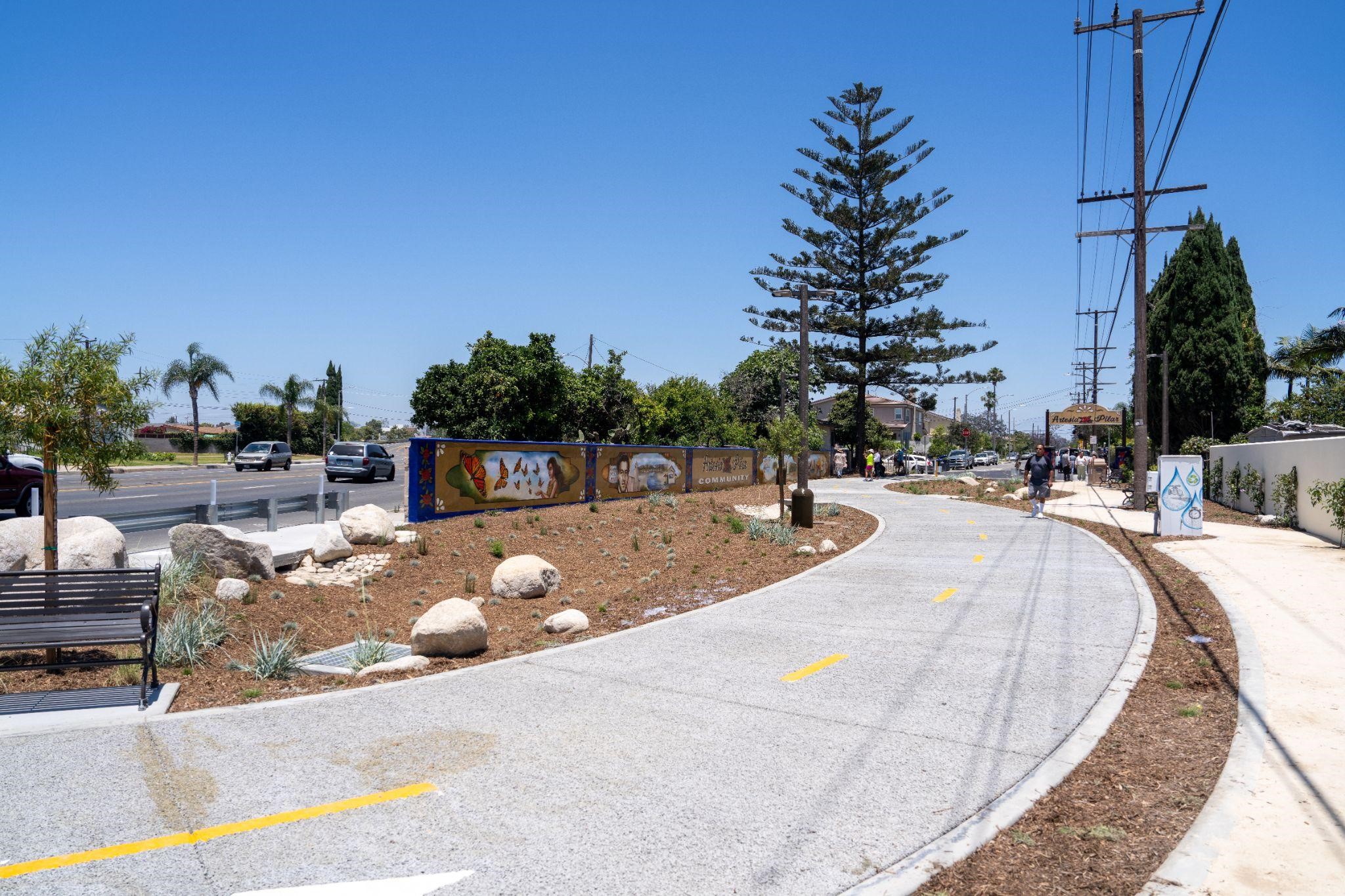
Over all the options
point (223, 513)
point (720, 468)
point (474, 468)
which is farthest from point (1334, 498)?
point (720, 468)

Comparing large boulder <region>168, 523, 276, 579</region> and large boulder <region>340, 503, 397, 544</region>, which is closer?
large boulder <region>168, 523, 276, 579</region>

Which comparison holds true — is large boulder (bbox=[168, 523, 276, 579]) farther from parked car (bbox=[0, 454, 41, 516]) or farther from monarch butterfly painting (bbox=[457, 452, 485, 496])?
parked car (bbox=[0, 454, 41, 516])

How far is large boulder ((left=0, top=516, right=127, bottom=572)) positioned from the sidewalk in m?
9.70

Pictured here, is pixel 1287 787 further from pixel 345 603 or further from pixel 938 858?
pixel 345 603

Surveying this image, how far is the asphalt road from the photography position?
1795 centimetres

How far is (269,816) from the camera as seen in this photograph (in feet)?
14.7

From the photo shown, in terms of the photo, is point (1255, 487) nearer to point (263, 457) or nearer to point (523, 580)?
point (523, 580)

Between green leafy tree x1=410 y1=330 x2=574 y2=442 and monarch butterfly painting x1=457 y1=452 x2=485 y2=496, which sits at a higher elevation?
green leafy tree x1=410 y1=330 x2=574 y2=442

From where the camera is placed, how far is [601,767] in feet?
17.1

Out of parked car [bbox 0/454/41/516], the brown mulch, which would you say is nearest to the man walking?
the brown mulch

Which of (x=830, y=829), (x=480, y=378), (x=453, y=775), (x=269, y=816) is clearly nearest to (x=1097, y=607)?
(x=830, y=829)

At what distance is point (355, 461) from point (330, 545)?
2423cm

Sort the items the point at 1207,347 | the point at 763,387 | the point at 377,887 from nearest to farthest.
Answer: the point at 377,887
the point at 1207,347
the point at 763,387

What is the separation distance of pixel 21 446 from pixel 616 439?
4287cm
